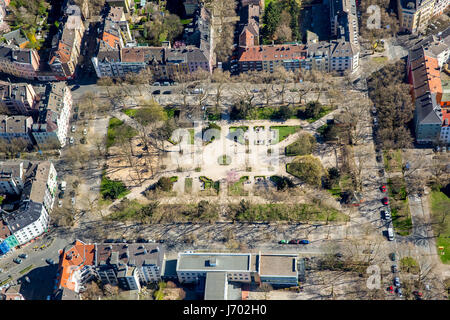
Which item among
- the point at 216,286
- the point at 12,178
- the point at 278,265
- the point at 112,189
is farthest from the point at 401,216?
the point at 12,178

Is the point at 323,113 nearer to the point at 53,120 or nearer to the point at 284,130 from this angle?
the point at 284,130

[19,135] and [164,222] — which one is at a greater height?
[19,135]

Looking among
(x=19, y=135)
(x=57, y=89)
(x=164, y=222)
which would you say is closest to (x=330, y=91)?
(x=164, y=222)

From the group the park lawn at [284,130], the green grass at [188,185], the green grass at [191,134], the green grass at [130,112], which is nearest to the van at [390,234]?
the park lawn at [284,130]

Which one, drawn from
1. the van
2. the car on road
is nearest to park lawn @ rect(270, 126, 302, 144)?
the van

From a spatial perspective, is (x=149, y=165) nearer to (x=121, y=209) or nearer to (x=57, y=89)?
(x=121, y=209)
